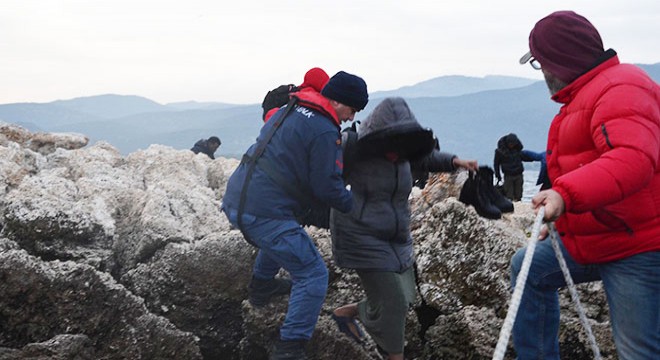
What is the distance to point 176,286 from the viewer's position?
6.47 meters

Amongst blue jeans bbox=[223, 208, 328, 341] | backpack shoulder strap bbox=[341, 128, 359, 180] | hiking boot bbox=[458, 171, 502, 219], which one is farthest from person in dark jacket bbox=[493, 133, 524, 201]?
blue jeans bbox=[223, 208, 328, 341]

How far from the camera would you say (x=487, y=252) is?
6.09 m

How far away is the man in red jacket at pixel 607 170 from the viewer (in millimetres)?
3014

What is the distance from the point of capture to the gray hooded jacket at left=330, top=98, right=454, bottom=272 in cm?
494

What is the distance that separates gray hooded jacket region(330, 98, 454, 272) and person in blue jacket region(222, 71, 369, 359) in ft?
0.76

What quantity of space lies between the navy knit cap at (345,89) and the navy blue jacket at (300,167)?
0.17m

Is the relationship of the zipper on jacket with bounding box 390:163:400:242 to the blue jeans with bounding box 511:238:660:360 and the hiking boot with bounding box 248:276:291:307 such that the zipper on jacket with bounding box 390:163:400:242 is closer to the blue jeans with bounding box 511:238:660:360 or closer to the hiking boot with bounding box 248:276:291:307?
the blue jeans with bounding box 511:238:660:360

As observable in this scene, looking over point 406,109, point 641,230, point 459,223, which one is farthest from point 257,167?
point 641,230

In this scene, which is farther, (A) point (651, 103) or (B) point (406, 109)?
(B) point (406, 109)

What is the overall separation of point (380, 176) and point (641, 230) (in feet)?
7.44

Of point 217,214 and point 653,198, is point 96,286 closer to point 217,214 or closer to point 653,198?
point 217,214

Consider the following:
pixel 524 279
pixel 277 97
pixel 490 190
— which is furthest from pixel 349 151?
pixel 277 97

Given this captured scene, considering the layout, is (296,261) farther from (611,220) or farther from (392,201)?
(611,220)

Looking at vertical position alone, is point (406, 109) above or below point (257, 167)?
above
